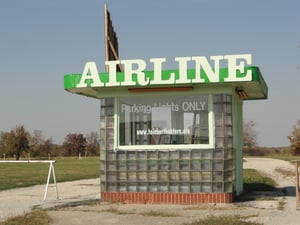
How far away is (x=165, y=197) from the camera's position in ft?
51.6

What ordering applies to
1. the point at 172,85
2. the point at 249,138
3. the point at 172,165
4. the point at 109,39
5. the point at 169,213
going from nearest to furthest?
1. the point at 169,213
2. the point at 172,85
3. the point at 172,165
4. the point at 109,39
5. the point at 249,138

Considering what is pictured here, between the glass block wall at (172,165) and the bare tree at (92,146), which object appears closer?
the glass block wall at (172,165)

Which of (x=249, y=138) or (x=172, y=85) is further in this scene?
(x=249, y=138)

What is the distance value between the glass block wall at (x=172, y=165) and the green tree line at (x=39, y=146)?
71096 mm

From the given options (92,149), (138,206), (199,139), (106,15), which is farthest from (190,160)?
(92,149)

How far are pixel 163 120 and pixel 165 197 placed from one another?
2.15m

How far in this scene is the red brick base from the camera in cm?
1538

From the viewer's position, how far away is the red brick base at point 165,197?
15.4 metres

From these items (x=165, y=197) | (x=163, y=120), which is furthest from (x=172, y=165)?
(x=163, y=120)

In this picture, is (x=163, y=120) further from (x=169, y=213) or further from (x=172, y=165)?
(x=169, y=213)

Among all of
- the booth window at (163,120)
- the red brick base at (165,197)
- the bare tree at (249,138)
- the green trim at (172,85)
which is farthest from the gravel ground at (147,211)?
the bare tree at (249,138)

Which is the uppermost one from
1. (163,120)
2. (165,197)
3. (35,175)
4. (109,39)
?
(109,39)

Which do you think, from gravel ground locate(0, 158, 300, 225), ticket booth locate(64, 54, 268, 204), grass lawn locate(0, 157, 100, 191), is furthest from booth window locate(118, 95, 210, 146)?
grass lawn locate(0, 157, 100, 191)

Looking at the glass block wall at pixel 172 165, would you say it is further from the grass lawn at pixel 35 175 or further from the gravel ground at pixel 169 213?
the grass lawn at pixel 35 175
